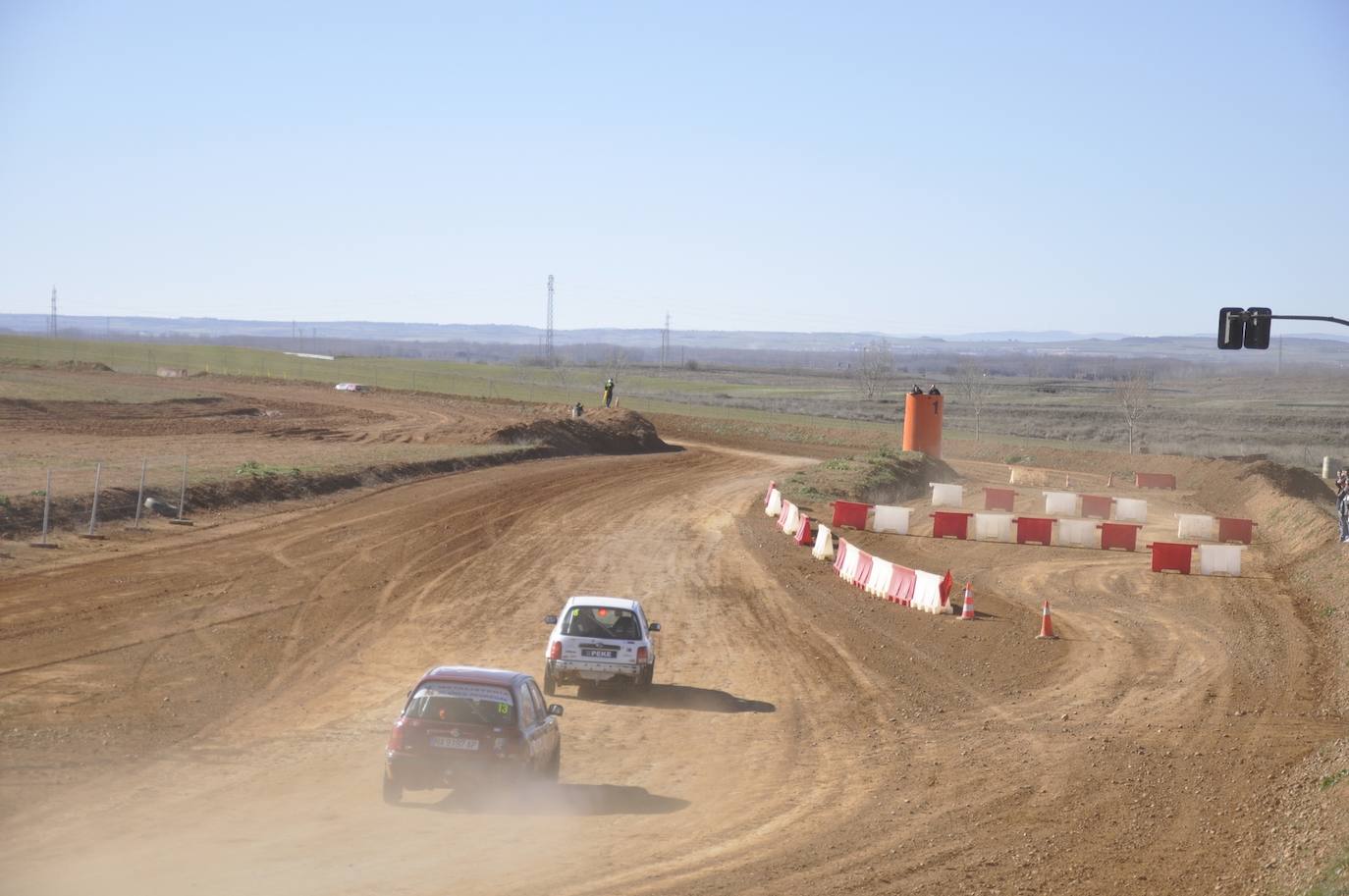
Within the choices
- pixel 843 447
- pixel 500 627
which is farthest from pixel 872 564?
pixel 843 447

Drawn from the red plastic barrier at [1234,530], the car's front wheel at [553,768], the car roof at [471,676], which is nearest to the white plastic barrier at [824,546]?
the red plastic barrier at [1234,530]

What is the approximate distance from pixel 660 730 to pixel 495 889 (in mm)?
7615

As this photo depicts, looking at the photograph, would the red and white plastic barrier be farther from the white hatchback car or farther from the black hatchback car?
the black hatchback car

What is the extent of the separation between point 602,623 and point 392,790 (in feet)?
24.5

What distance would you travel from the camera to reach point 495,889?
12016mm

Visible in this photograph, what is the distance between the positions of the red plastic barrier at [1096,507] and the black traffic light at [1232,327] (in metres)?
26.5

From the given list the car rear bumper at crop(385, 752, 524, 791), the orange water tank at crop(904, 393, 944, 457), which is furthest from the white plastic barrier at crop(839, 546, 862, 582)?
the orange water tank at crop(904, 393, 944, 457)

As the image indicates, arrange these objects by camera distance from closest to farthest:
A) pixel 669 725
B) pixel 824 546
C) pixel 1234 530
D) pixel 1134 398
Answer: pixel 669 725
pixel 824 546
pixel 1234 530
pixel 1134 398

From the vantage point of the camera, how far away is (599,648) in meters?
21.2

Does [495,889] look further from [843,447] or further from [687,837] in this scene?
[843,447]

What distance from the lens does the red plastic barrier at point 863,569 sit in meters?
32.2

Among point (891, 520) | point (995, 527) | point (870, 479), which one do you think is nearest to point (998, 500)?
point (870, 479)

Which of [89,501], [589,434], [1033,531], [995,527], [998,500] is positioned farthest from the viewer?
[589,434]

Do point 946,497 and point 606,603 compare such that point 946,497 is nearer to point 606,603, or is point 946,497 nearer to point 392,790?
point 606,603
